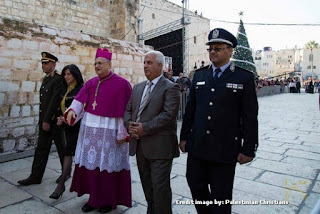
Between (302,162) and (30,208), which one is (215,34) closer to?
(30,208)

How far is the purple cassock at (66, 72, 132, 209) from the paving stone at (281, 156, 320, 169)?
139 inches

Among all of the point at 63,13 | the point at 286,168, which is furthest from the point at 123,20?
the point at 286,168

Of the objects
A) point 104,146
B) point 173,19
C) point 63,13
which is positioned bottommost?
point 104,146

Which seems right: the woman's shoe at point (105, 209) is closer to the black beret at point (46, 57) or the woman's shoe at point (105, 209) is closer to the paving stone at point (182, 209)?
the paving stone at point (182, 209)

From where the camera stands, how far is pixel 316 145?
621 cm

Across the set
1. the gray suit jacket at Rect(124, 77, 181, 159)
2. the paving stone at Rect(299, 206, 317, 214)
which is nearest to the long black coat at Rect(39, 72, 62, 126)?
the gray suit jacket at Rect(124, 77, 181, 159)

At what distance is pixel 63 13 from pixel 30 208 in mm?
10816

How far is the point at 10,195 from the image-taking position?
338 cm

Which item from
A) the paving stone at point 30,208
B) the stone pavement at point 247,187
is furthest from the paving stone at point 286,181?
the paving stone at point 30,208

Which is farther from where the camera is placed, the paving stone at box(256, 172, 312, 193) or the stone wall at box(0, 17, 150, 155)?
the stone wall at box(0, 17, 150, 155)

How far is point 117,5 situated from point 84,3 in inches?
69.3

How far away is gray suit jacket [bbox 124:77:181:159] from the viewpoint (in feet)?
7.93

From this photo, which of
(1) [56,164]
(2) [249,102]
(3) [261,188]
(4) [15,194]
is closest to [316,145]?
(3) [261,188]

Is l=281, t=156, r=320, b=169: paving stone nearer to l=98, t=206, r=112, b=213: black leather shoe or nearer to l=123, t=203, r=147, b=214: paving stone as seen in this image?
l=123, t=203, r=147, b=214: paving stone
